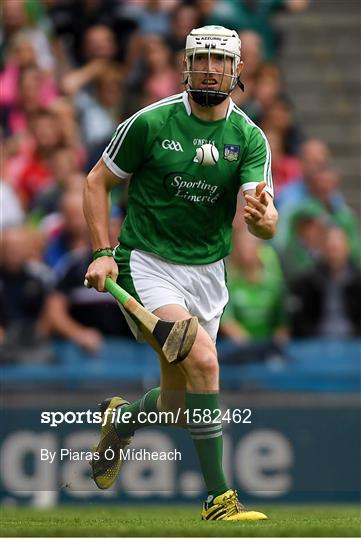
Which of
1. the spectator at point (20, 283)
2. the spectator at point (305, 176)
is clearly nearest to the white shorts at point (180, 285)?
the spectator at point (20, 283)

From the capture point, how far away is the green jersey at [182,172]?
7551 millimetres

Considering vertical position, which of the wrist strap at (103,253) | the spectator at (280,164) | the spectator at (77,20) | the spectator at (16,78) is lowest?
the wrist strap at (103,253)

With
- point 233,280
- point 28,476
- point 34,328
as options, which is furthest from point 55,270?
point 28,476

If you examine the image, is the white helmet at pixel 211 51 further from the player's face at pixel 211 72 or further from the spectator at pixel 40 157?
the spectator at pixel 40 157

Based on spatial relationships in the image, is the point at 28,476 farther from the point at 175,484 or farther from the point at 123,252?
the point at 123,252

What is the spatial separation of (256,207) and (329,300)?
490 cm

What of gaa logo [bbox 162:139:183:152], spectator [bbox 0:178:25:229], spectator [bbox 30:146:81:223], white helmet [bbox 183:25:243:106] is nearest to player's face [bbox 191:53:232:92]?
white helmet [bbox 183:25:243:106]

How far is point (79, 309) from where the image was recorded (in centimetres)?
1129

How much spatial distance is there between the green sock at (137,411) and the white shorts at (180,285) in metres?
0.38

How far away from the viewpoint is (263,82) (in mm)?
13906

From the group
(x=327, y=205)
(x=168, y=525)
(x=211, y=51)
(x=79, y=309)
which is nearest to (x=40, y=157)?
(x=79, y=309)

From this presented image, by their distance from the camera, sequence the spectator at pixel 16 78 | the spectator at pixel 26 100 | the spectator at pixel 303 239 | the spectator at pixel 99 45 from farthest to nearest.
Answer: the spectator at pixel 99 45, the spectator at pixel 16 78, the spectator at pixel 26 100, the spectator at pixel 303 239

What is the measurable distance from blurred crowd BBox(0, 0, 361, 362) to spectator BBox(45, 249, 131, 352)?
0.01 m

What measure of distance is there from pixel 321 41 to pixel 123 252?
30.2ft
